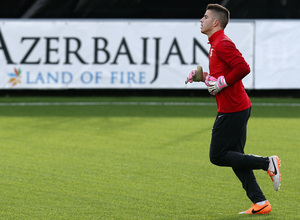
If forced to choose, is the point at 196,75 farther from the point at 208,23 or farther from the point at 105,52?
the point at 105,52

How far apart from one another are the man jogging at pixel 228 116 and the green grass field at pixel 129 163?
0.40 metres

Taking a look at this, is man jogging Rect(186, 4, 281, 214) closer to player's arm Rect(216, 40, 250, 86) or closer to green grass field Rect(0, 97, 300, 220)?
player's arm Rect(216, 40, 250, 86)

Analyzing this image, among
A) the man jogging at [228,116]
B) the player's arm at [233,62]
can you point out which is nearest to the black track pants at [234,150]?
the man jogging at [228,116]

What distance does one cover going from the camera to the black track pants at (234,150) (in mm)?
6215

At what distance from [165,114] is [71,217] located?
28.0ft

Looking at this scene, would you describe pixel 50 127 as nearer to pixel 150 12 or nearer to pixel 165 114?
pixel 165 114

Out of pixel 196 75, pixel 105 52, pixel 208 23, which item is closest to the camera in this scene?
pixel 208 23

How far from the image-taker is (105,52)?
16812 millimetres

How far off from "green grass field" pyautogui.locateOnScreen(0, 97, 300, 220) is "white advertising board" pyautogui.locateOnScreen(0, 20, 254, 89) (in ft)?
3.84

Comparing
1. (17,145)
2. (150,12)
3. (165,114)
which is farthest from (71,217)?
(150,12)

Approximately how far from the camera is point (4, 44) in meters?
16.7

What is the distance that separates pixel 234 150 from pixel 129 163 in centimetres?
300

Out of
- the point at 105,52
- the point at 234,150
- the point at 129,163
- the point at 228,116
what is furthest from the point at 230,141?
the point at 105,52

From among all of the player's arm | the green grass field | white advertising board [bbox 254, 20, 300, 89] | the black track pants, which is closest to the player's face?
the player's arm
